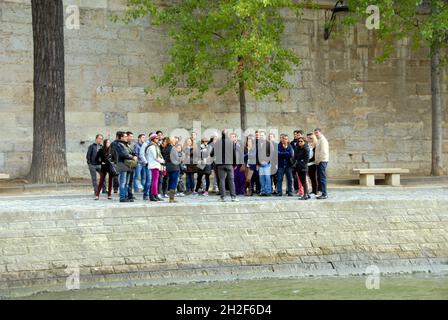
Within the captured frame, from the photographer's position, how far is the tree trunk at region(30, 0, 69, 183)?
75.8 feet

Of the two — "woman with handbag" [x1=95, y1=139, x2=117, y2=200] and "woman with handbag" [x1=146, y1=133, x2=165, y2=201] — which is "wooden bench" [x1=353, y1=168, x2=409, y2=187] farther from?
"woman with handbag" [x1=95, y1=139, x2=117, y2=200]

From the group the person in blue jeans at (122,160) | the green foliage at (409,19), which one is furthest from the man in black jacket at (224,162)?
the green foliage at (409,19)

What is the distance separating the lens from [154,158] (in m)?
19.8

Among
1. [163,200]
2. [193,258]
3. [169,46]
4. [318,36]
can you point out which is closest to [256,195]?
[163,200]

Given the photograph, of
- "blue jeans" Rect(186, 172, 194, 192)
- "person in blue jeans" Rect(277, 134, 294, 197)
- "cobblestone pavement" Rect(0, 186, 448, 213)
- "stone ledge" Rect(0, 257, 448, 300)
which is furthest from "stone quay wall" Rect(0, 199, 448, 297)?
"blue jeans" Rect(186, 172, 194, 192)

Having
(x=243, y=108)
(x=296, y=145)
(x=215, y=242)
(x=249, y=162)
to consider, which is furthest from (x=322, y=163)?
(x=243, y=108)

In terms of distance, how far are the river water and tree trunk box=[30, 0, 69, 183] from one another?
300 inches

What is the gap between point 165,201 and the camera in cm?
1948

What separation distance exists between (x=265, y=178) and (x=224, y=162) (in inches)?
78.4

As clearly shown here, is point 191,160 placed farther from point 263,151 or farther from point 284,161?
point 284,161

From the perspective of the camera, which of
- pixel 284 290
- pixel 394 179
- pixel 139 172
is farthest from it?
pixel 394 179

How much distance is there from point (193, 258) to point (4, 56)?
992 centimetres

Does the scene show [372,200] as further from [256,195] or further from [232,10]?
[232,10]

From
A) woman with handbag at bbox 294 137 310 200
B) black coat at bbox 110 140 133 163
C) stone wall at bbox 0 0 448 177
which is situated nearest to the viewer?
black coat at bbox 110 140 133 163
